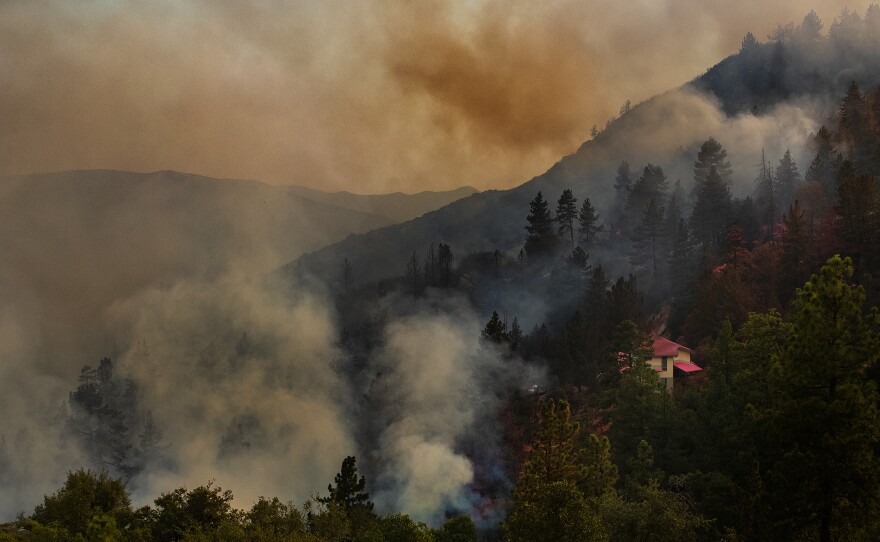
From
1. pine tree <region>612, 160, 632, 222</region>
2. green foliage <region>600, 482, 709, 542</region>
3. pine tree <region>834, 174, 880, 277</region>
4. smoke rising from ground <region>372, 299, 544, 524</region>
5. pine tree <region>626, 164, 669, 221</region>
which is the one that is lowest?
green foliage <region>600, 482, 709, 542</region>

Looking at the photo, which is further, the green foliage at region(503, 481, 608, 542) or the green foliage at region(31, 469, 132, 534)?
the green foliage at region(31, 469, 132, 534)

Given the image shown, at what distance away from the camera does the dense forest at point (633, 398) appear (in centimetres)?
3362

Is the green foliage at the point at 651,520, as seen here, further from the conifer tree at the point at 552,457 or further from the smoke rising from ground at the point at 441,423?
the smoke rising from ground at the point at 441,423

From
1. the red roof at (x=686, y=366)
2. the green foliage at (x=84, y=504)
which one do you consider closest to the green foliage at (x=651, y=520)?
the green foliage at (x=84, y=504)

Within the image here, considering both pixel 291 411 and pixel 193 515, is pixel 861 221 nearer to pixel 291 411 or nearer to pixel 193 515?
pixel 193 515

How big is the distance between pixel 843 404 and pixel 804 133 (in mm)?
150131

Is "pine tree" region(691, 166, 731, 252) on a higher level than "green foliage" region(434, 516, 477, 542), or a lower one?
higher

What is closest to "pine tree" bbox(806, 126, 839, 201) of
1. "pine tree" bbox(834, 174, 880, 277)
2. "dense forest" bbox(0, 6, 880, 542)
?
"dense forest" bbox(0, 6, 880, 542)

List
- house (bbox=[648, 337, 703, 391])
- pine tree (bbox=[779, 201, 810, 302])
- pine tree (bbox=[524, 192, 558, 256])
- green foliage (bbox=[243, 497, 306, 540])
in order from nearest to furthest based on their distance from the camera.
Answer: green foliage (bbox=[243, 497, 306, 540]) → pine tree (bbox=[779, 201, 810, 302]) → house (bbox=[648, 337, 703, 391]) → pine tree (bbox=[524, 192, 558, 256])

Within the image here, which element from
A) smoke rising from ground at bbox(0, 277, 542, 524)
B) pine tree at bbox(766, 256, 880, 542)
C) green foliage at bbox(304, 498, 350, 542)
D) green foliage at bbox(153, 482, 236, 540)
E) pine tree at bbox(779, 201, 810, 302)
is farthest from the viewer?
smoke rising from ground at bbox(0, 277, 542, 524)

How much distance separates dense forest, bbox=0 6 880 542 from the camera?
33.6 metres

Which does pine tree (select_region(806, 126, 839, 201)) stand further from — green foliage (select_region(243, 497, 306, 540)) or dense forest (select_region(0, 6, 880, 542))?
green foliage (select_region(243, 497, 306, 540))

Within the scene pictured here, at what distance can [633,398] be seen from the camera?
6075 cm

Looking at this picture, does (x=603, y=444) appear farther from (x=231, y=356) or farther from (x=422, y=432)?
(x=231, y=356)
